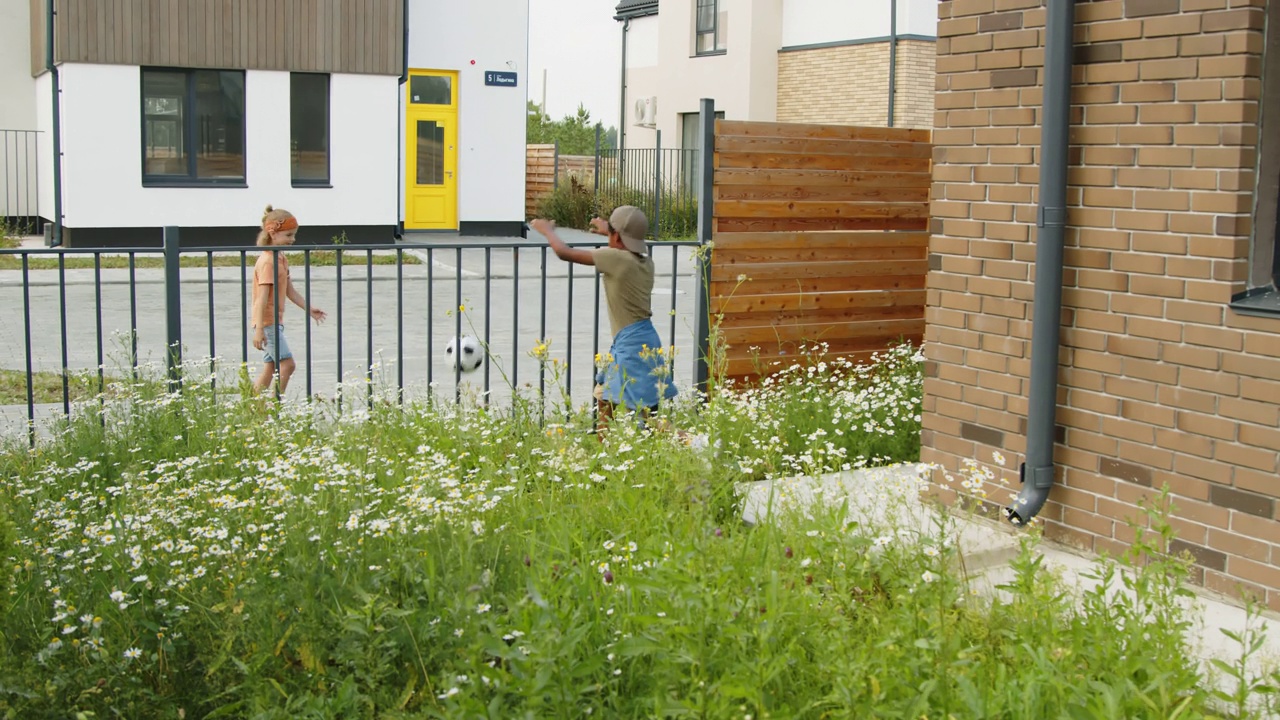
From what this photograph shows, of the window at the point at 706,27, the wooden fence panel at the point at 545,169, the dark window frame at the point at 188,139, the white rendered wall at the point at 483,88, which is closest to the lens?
the dark window frame at the point at 188,139

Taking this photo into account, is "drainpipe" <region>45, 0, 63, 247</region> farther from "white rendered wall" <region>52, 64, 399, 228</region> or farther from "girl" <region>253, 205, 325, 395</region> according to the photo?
"girl" <region>253, 205, 325, 395</region>

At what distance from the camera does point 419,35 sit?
26719 millimetres

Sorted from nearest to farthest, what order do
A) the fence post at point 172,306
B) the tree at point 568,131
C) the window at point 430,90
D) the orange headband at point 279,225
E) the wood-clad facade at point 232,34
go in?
1. the fence post at point 172,306
2. the orange headband at point 279,225
3. the wood-clad facade at point 232,34
4. the window at point 430,90
5. the tree at point 568,131

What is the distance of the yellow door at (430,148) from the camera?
27.1m

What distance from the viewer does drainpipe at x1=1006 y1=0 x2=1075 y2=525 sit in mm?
5257

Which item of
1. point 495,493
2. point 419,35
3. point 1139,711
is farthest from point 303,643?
point 419,35

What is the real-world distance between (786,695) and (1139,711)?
909mm

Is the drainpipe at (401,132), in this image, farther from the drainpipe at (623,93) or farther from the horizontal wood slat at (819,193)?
the horizontal wood slat at (819,193)

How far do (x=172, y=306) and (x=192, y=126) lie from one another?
57.9 ft

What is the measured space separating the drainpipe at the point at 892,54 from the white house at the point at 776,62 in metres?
0.02

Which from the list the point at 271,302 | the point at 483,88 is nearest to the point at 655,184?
the point at 483,88

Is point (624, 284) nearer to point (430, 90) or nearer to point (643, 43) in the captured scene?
point (430, 90)

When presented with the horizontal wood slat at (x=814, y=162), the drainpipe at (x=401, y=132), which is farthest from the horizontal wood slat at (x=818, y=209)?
the drainpipe at (x=401, y=132)

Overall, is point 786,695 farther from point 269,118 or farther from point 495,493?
point 269,118
